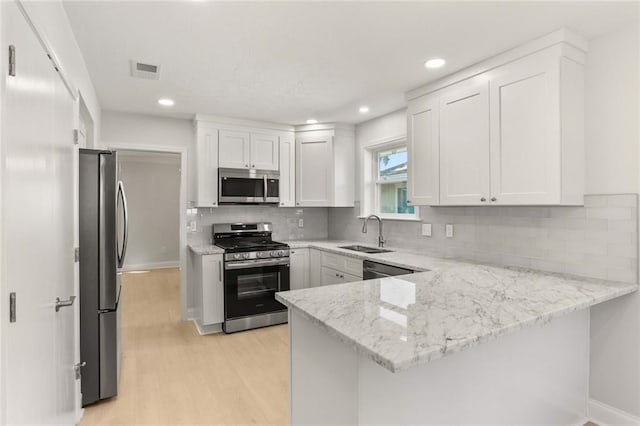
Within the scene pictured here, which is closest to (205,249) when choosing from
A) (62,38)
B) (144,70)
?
(144,70)

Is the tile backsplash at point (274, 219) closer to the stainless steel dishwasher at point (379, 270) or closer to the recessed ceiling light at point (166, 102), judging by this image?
the recessed ceiling light at point (166, 102)

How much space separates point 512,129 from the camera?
239 centimetres

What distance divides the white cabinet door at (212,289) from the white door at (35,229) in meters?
1.82

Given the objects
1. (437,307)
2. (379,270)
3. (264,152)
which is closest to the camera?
(437,307)

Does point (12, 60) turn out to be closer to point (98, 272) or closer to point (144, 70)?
point (98, 272)

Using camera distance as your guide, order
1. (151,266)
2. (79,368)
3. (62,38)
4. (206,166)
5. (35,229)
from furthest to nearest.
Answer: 1. (151,266)
2. (206,166)
3. (79,368)
4. (62,38)
5. (35,229)

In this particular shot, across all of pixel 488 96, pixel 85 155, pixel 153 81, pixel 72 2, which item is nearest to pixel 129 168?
pixel 153 81

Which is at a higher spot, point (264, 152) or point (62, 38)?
point (62, 38)

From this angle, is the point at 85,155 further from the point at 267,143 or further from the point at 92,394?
the point at 267,143

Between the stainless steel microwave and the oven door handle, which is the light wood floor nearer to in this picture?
the oven door handle

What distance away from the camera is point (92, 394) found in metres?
2.43

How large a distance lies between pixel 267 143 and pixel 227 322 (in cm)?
219

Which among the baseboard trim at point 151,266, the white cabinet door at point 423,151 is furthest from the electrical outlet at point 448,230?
the baseboard trim at point 151,266

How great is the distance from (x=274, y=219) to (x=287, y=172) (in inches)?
27.1
